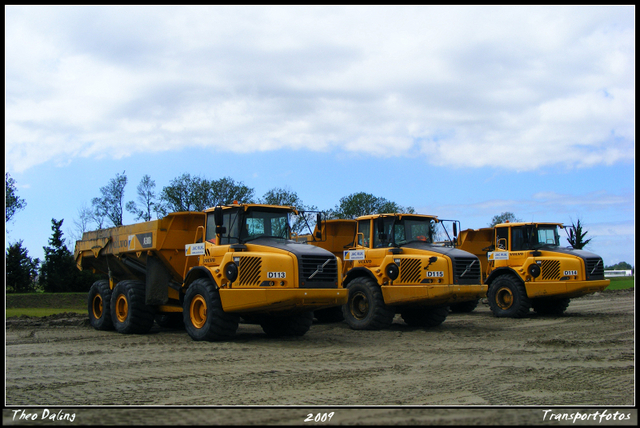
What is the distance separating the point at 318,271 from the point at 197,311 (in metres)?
2.73

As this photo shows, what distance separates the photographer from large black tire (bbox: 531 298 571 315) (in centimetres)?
1792

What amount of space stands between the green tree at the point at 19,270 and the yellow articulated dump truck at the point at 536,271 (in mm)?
34406

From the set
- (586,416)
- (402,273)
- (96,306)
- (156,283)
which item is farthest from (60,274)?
(586,416)

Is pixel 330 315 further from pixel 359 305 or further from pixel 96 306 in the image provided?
pixel 96 306

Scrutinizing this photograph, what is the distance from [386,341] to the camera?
11.6 m

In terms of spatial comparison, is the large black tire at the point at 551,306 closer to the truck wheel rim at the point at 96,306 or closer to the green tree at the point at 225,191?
the truck wheel rim at the point at 96,306

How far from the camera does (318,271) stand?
1095 centimetres

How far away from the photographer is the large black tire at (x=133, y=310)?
1278 centimetres

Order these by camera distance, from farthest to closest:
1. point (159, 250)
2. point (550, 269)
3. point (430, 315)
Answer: point (550, 269) < point (430, 315) < point (159, 250)

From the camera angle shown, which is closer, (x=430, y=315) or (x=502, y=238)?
(x=430, y=315)

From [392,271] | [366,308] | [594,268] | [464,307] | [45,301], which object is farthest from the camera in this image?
[45,301]

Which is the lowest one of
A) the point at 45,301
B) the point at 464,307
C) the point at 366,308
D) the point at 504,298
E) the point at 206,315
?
the point at 45,301

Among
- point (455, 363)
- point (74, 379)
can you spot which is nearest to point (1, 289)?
point (74, 379)

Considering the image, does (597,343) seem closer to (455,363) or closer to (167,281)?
(455,363)
